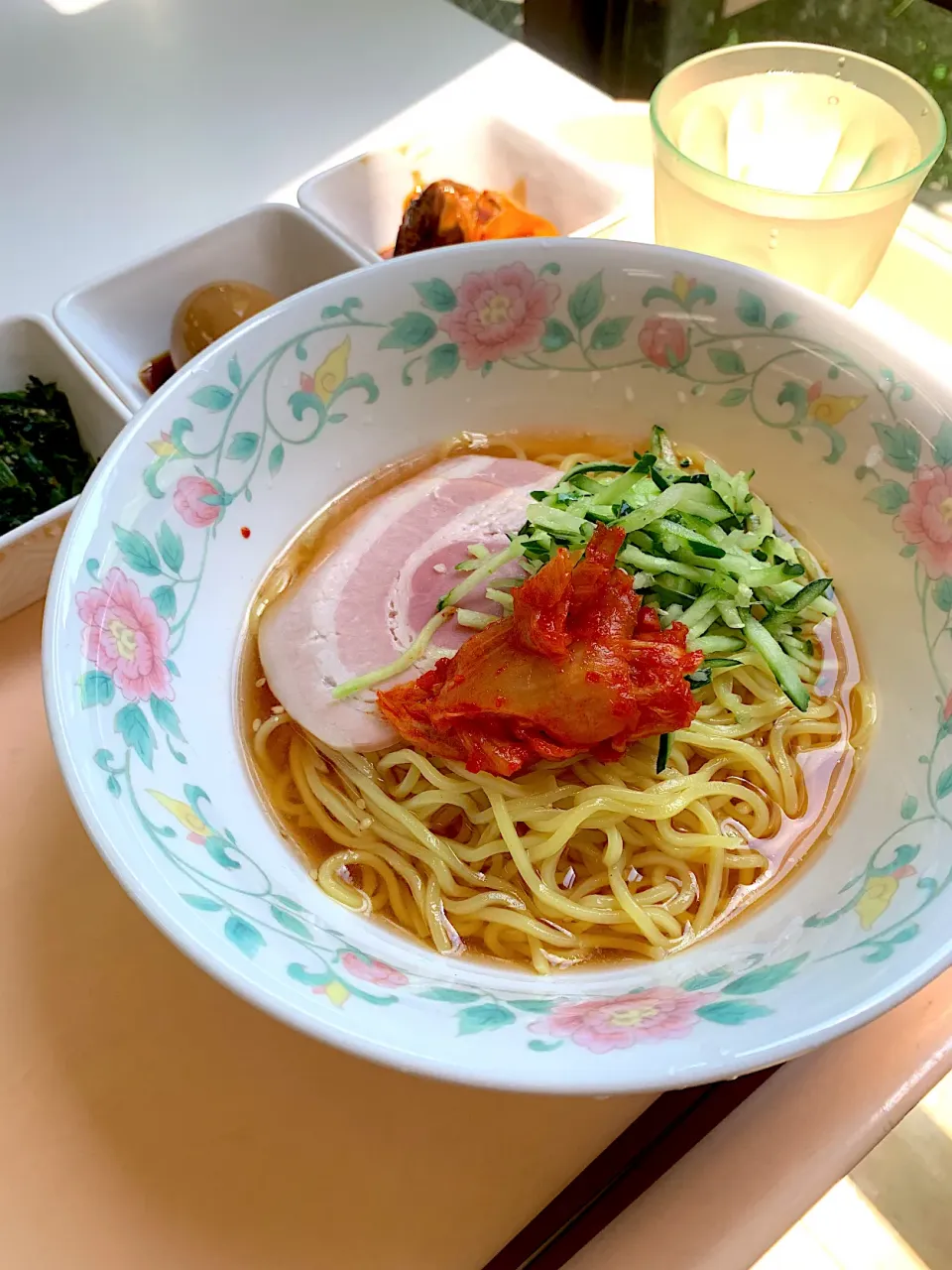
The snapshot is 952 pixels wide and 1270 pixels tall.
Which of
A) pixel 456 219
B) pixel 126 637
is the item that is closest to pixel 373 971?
pixel 126 637

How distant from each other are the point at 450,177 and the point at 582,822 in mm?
1549

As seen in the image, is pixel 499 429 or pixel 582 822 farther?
pixel 499 429

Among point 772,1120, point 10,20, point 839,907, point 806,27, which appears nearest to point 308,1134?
point 772,1120

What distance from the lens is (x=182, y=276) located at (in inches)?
77.5

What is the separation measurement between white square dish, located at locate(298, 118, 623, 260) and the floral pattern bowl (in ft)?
1.97

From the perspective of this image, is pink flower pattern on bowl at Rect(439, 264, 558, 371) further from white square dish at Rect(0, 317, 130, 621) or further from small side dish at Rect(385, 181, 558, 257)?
white square dish at Rect(0, 317, 130, 621)

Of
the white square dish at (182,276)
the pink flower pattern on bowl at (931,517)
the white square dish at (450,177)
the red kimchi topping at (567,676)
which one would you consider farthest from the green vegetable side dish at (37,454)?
the pink flower pattern on bowl at (931,517)

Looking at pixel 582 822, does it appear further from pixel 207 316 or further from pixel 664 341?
pixel 207 316

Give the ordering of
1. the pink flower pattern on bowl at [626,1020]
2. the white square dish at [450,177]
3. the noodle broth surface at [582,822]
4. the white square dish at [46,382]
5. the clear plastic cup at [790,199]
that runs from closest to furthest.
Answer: the pink flower pattern on bowl at [626,1020], the noodle broth surface at [582,822], the white square dish at [46,382], the clear plastic cup at [790,199], the white square dish at [450,177]

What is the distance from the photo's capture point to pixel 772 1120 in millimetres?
1134

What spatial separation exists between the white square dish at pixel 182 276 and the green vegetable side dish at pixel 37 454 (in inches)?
5.0

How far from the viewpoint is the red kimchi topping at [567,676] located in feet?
4.10

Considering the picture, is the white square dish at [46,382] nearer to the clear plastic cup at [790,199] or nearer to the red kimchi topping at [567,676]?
the red kimchi topping at [567,676]

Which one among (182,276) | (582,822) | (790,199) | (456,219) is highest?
(790,199)
